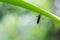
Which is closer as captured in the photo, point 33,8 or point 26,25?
point 33,8

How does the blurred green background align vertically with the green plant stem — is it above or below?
above

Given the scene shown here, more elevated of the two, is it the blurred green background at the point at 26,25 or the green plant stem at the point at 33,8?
the blurred green background at the point at 26,25

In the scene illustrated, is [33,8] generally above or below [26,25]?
below

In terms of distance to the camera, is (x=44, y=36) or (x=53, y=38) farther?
(x=53, y=38)

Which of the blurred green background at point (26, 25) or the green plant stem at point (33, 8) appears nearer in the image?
the green plant stem at point (33, 8)

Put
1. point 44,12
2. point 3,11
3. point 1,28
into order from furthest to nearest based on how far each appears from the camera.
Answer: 1. point 1,28
2. point 3,11
3. point 44,12

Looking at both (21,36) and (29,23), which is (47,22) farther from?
(21,36)

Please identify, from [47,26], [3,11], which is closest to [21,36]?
[47,26]

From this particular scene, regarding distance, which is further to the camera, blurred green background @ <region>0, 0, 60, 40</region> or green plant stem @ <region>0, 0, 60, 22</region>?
blurred green background @ <region>0, 0, 60, 40</region>
